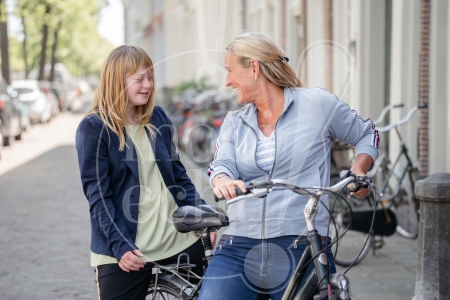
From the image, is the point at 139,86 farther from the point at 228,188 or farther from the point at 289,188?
the point at 289,188

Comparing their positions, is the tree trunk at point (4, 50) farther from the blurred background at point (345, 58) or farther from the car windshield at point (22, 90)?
the car windshield at point (22, 90)

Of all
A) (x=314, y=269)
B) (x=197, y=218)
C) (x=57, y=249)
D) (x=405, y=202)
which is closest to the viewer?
(x=314, y=269)

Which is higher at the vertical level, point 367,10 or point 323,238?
point 367,10

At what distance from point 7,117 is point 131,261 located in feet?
52.1

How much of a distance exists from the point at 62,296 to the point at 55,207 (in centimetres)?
472

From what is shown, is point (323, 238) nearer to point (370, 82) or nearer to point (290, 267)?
point (290, 267)

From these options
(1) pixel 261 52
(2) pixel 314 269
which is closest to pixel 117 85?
(1) pixel 261 52

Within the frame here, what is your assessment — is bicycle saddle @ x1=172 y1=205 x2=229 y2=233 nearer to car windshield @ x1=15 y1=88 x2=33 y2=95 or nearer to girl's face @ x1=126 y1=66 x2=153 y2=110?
girl's face @ x1=126 y1=66 x2=153 y2=110

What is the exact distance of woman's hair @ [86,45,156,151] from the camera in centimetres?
326

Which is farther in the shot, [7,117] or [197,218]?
[7,117]

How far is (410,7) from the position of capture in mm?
8898

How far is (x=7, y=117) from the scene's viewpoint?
18.2m

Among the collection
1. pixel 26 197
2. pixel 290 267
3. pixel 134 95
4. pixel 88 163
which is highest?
pixel 134 95

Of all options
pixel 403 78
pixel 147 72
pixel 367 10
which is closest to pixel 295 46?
pixel 367 10
